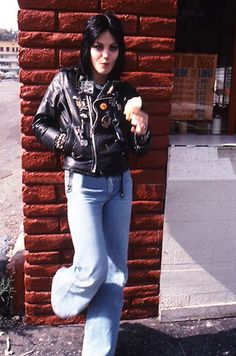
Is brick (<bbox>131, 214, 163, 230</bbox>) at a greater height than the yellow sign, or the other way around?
the yellow sign

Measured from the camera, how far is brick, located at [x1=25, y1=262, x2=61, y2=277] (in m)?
2.98

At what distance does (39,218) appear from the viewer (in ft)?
9.45

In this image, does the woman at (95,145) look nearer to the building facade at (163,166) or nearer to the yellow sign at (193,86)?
the building facade at (163,166)

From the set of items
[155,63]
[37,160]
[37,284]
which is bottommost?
[37,284]

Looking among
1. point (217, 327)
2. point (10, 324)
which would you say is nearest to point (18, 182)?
point (10, 324)

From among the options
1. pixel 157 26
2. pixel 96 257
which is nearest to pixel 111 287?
pixel 96 257

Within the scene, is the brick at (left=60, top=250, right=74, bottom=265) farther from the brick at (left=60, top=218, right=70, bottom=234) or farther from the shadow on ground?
the shadow on ground

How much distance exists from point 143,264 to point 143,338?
0.49m

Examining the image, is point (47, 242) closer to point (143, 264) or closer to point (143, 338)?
point (143, 264)

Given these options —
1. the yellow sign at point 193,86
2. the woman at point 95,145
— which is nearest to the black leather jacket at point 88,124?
the woman at point 95,145

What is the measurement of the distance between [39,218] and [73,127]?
0.85 m

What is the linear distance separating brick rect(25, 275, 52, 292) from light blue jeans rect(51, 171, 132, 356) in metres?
0.40

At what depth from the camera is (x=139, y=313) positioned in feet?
10.5

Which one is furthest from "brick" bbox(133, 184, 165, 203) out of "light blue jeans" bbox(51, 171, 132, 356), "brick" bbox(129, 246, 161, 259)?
"light blue jeans" bbox(51, 171, 132, 356)
